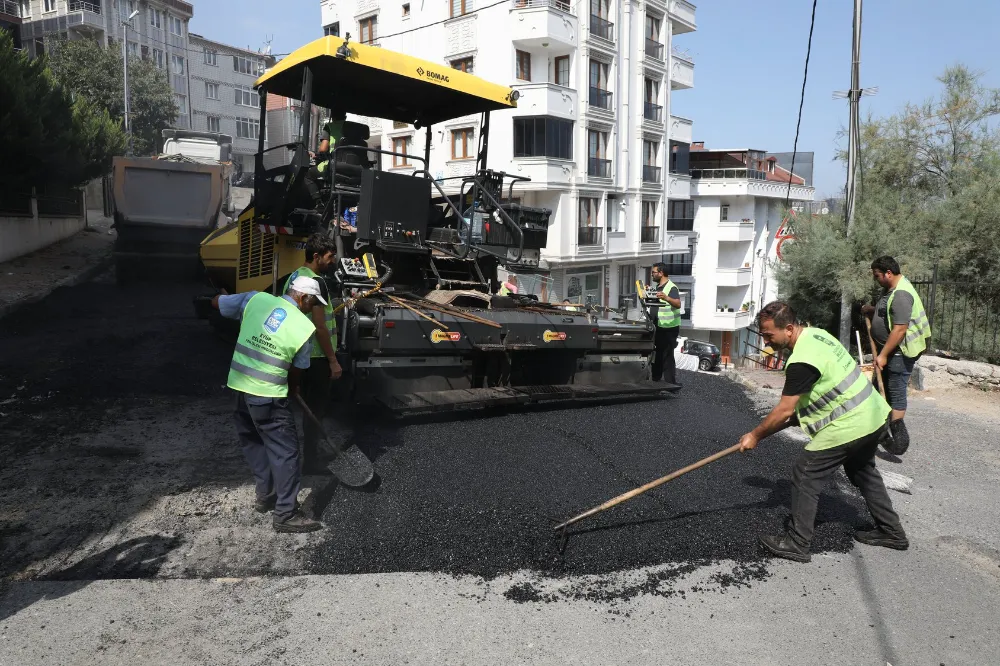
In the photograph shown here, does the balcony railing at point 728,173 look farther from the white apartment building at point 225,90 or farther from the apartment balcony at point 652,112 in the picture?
the white apartment building at point 225,90

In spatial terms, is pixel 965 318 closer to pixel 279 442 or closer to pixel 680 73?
pixel 279 442

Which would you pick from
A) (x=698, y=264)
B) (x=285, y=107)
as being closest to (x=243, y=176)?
(x=698, y=264)

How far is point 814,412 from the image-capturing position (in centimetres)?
352

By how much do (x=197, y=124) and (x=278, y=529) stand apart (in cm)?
4542

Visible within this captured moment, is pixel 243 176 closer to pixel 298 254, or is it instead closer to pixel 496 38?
pixel 496 38

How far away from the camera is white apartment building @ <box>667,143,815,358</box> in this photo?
32.8 metres

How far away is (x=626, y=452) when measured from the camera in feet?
15.9

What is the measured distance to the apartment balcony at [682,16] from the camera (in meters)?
27.8

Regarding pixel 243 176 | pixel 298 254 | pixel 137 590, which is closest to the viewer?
pixel 137 590

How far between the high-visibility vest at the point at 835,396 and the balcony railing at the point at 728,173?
3129 cm

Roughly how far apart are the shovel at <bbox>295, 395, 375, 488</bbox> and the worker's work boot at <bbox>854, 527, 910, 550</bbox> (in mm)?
2579

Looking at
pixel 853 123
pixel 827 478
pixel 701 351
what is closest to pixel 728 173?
pixel 701 351

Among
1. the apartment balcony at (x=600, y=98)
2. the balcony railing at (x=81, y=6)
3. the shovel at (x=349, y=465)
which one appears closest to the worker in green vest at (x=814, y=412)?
the shovel at (x=349, y=465)

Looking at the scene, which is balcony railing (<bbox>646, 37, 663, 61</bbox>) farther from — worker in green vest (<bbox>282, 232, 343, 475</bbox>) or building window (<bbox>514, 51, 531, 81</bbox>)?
worker in green vest (<bbox>282, 232, 343, 475</bbox>)
